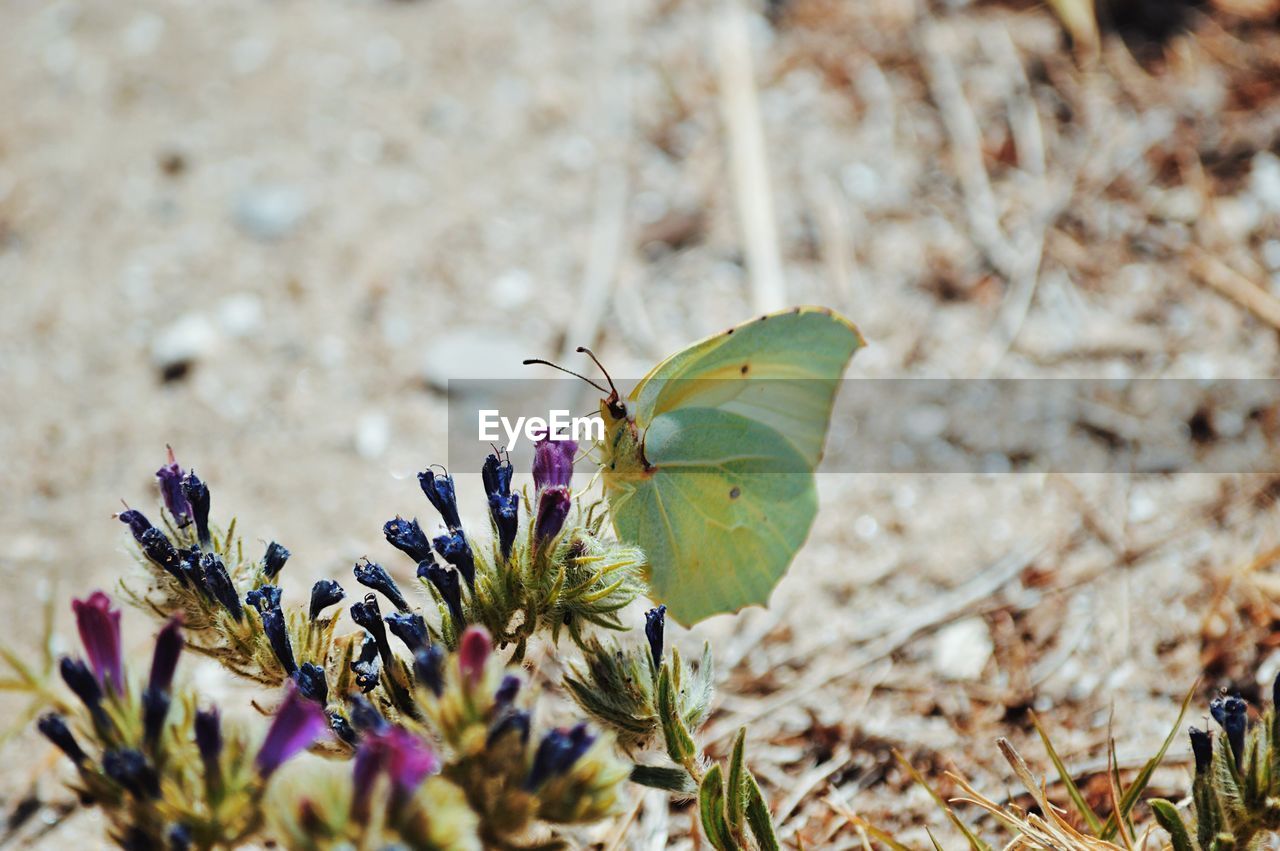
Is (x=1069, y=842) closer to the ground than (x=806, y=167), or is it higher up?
closer to the ground

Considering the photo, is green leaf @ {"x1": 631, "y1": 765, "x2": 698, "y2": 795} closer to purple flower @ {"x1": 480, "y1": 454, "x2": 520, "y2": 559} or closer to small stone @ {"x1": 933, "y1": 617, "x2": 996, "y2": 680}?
purple flower @ {"x1": 480, "y1": 454, "x2": 520, "y2": 559}

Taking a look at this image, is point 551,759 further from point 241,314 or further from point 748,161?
point 748,161

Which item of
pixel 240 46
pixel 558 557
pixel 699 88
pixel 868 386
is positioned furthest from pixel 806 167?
pixel 558 557

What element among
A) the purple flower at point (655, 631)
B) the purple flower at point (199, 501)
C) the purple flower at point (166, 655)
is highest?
the purple flower at point (199, 501)

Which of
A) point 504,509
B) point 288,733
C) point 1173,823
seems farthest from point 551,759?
point 1173,823

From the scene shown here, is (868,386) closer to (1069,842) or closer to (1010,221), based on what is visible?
(1010,221)

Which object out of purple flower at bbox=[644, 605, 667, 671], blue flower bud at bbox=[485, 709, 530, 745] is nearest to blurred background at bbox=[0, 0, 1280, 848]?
purple flower at bbox=[644, 605, 667, 671]

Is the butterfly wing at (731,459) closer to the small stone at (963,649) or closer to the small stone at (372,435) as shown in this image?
the small stone at (963,649)

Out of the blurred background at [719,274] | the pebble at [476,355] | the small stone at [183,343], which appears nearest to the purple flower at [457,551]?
the blurred background at [719,274]
